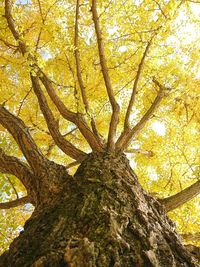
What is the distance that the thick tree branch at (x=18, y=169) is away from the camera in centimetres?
319

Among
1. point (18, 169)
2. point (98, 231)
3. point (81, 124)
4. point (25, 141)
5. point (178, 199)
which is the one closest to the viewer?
point (98, 231)

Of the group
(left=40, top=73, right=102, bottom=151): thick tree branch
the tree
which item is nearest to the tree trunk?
the tree

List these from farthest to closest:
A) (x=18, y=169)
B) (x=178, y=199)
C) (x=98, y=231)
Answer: (x=178, y=199), (x=18, y=169), (x=98, y=231)

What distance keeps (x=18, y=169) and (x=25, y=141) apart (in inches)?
13.4

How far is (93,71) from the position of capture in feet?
20.1

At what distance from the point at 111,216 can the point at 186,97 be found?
17.8 feet

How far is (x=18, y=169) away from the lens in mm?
3289

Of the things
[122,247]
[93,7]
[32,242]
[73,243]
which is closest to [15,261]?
[32,242]

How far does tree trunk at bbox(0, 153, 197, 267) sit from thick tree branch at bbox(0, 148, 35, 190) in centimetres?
43

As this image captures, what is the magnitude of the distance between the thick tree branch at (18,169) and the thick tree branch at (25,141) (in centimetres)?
8

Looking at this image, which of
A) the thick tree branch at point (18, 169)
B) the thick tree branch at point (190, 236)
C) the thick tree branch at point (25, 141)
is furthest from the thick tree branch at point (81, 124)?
the thick tree branch at point (190, 236)

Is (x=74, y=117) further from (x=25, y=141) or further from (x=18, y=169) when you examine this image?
(x=18, y=169)

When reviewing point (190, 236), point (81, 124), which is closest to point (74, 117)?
point (81, 124)

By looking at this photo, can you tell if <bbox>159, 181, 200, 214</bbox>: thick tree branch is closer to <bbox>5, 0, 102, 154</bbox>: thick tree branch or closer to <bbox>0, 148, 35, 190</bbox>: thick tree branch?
<bbox>5, 0, 102, 154</bbox>: thick tree branch
